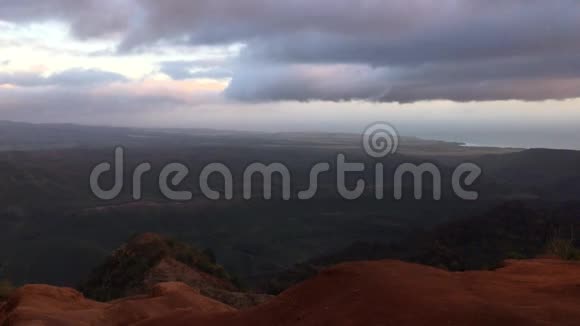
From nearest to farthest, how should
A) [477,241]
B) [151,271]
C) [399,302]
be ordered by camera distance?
1. [399,302]
2. [151,271]
3. [477,241]

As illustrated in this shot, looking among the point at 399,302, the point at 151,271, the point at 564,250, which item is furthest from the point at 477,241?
the point at 399,302

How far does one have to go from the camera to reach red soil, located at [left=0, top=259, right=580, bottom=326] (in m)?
7.15

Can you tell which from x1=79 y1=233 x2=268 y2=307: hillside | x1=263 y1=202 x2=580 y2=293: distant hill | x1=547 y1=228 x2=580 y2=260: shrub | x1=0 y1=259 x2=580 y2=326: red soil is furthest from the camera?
x1=263 y1=202 x2=580 y2=293: distant hill

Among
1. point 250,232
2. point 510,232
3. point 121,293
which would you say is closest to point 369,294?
point 121,293

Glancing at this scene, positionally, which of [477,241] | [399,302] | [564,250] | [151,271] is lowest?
[477,241]

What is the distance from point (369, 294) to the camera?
842cm

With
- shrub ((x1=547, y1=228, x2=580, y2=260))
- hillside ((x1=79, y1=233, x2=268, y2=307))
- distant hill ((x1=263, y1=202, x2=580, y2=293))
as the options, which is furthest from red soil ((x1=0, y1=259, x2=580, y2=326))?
distant hill ((x1=263, y1=202, x2=580, y2=293))

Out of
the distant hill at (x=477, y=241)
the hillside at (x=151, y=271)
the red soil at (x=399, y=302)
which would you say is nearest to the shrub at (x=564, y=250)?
the red soil at (x=399, y=302)

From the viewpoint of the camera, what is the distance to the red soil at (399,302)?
7.15 metres

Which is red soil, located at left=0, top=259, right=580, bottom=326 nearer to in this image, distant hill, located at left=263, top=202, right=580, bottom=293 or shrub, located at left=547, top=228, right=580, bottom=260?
shrub, located at left=547, top=228, right=580, bottom=260

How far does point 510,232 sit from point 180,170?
65796mm

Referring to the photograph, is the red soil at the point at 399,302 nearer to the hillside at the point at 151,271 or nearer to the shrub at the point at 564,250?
the shrub at the point at 564,250

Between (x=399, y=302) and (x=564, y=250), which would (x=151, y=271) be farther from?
(x=399, y=302)

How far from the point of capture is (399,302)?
25.8ft
